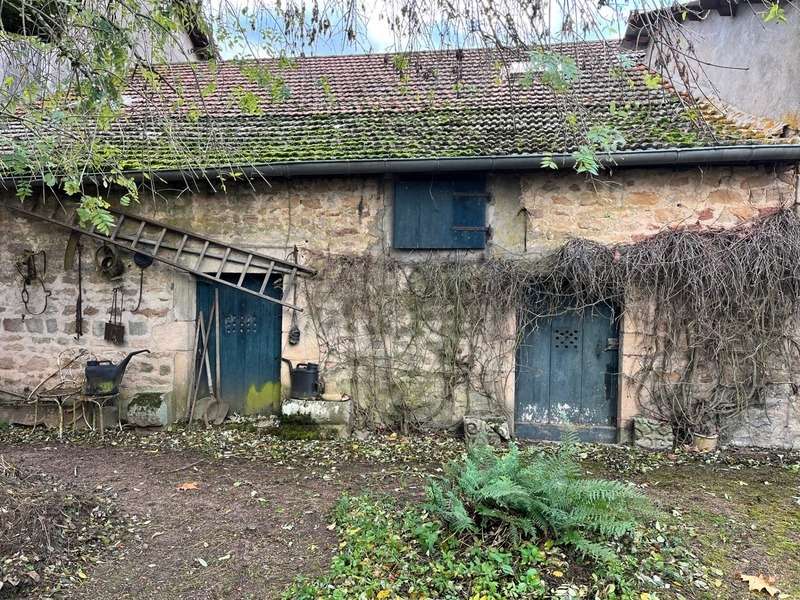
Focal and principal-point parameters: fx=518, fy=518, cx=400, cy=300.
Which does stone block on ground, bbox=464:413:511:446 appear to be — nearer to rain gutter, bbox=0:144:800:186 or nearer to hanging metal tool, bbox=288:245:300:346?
hanging metal tool, bbox=288:245:300:346

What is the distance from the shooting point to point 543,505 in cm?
304

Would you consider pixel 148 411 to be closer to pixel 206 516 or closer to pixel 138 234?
pixel 138 234

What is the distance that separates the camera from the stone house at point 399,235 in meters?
5.36

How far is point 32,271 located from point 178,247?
72.0 inches

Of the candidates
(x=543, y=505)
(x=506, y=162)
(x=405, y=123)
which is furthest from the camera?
(x=405, y=123)

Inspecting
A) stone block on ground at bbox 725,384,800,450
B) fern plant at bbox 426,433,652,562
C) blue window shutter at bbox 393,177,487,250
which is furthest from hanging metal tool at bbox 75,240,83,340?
stone block on ground at bbox 725,384,800,450

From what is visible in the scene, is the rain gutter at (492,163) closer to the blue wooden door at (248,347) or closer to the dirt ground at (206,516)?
the blue wooden door at (248,347)

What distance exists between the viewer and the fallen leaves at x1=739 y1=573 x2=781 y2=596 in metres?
2.89

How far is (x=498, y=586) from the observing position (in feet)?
9.17

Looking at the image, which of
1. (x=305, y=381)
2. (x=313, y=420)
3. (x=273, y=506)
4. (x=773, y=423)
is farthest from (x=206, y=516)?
(x=773, y=423)

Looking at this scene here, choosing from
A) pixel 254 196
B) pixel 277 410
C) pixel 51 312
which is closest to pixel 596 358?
pixel 277 410

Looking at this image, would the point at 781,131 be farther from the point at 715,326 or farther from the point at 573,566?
the point at 573,566

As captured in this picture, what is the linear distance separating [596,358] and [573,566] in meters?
3.16

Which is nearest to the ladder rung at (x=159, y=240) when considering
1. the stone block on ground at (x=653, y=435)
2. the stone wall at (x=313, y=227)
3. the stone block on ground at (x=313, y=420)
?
the stone wall at (x=313, y=227)
